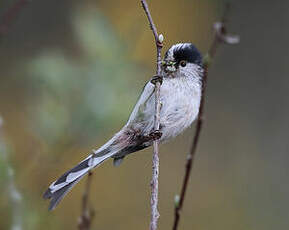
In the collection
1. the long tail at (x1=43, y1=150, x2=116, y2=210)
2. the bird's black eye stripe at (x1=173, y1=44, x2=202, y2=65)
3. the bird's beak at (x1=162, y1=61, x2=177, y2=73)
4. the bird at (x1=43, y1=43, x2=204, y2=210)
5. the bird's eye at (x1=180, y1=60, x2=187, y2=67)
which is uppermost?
the bird's black eye stripe at (x1=173, y1=44, x2=202, y2=65)

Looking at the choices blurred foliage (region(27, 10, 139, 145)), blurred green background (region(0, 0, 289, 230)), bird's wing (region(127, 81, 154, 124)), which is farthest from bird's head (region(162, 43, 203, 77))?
blurred green background (region(0, 0, 289, 230))

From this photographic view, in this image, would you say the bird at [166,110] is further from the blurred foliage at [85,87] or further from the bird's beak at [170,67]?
the blurred foliage at [85,87]

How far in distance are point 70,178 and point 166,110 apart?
49 cm

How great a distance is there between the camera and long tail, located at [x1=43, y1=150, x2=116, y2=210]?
2.45 metres

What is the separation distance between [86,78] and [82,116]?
0.22 metres

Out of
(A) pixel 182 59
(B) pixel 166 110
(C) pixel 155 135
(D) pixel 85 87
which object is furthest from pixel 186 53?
(C) pixel 155 135

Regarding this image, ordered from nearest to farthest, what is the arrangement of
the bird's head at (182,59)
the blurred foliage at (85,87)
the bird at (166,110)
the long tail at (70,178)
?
1. the long tail at (70,178)
2. the bird at (166,110)
3. the bird's head at (182,59)
4. the blurred foliage at (85,87)

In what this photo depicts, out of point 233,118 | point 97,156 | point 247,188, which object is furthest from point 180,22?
point 97,156

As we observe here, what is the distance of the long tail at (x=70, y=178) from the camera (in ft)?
8.04

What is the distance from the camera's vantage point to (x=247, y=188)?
4953 millimetres

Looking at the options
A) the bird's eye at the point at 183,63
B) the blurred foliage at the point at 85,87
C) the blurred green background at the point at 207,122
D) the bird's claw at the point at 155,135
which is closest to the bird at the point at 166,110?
the bird's eye at the point at 183,63

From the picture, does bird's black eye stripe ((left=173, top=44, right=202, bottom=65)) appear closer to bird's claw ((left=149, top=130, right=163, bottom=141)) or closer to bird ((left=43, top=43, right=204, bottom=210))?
bird ((left=43, top=43, right=204, bottom=210))

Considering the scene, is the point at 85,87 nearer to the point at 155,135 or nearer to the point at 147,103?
the point at 147,103

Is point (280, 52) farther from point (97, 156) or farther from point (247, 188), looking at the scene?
point (97, 156)
